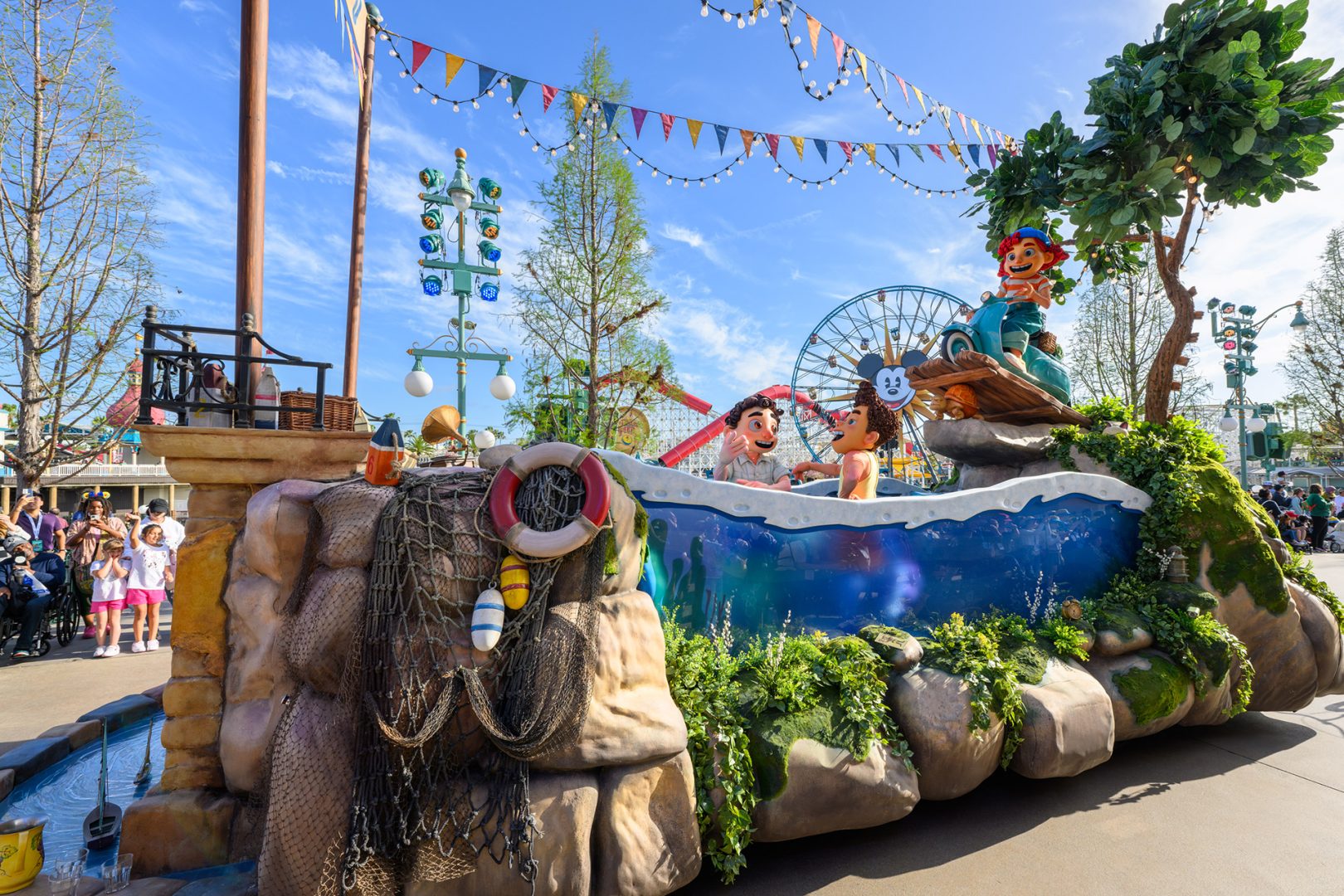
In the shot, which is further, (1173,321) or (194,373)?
(1173,321)

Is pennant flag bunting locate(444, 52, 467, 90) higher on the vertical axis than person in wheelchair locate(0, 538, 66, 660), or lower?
higher

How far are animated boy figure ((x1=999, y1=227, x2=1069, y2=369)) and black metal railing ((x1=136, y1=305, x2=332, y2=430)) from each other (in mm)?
5911

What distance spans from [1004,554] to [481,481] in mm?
3678

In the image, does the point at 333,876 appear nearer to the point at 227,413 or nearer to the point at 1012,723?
the point at 227,413

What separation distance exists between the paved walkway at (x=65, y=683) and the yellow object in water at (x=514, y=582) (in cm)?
354

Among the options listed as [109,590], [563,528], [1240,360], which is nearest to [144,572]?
[109,590]

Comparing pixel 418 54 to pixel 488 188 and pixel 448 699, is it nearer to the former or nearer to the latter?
pixel 488 188

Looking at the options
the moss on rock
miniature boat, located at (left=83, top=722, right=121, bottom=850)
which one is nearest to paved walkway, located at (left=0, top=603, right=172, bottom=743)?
miniature boat, located at (left=83, top=722, right=121, bottom=850)

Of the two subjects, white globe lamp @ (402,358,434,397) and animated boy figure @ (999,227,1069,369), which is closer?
animated boy figure @ (999,227,1069,369)

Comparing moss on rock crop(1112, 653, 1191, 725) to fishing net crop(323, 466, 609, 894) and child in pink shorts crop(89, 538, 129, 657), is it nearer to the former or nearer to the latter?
fishing net crop(323, 466, 609, 894)

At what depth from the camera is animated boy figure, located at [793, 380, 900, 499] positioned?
496cm

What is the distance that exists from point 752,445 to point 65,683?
6568 mm

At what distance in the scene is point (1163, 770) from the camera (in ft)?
14.1

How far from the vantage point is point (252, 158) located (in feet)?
12.8
